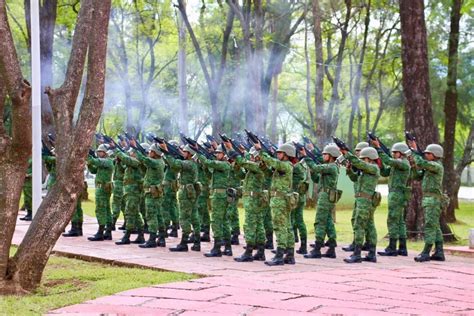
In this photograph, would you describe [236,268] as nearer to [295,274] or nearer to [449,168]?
[295,274]

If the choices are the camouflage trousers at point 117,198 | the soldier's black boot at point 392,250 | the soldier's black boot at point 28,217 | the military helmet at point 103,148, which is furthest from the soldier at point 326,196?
the soldier's black boot at point 28,217

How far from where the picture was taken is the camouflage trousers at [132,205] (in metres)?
13.9

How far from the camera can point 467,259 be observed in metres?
12.9

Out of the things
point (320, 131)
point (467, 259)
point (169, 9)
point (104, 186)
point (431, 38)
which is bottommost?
point (467, 259)

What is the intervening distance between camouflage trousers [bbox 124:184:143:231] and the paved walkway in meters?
1.37

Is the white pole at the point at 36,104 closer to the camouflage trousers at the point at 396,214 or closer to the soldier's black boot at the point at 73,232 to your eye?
the soldier's black boot at the point at 73,232

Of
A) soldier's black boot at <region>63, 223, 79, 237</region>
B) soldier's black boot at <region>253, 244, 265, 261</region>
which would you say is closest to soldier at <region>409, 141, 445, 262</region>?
soldier's black boot at <region>253, 244, 265, 261</region>

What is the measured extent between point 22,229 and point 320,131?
11.7 m

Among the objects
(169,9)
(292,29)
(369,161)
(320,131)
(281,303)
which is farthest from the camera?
(169,9)

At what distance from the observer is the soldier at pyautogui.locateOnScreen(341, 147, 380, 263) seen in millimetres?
12031

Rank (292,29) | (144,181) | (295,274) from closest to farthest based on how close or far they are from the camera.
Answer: (295,274) < (144,181) < (292,29)

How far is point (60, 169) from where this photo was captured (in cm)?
983

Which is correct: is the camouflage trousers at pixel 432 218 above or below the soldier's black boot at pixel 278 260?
above

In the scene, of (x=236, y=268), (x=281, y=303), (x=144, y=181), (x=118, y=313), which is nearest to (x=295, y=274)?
(x=236, y=268)
